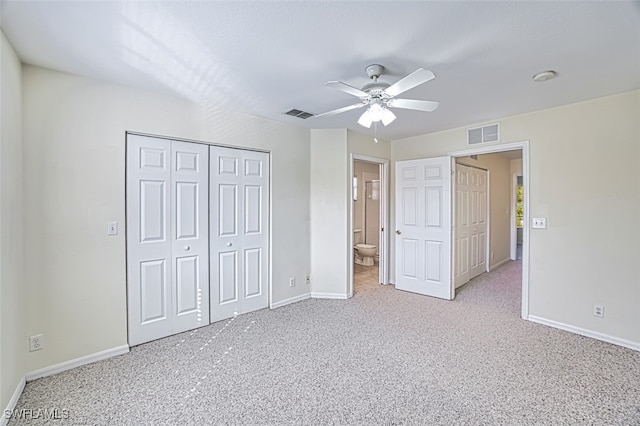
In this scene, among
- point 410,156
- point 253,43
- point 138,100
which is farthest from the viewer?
point 410,156

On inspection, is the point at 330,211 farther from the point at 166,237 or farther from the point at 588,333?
the point at 588,333

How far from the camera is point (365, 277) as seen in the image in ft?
17.0

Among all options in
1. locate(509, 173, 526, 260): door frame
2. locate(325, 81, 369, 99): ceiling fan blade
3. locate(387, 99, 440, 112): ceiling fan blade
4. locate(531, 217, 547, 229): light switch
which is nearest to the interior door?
locate(325, 81, 369, 99): ceiling fan blade

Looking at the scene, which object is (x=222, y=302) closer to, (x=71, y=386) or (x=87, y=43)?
(x=71, y=386)

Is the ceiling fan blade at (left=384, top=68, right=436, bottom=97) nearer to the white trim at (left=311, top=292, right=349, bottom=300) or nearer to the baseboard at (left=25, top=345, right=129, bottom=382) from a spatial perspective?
the white trim at (left=311, top=292, right=349, bottom=300)

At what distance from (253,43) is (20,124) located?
1784 mm

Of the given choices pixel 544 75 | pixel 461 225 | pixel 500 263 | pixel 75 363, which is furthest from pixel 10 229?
pixel 500 263

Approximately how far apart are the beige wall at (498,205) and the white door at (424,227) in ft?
5.24

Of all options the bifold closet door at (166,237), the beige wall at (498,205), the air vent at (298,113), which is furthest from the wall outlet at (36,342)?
the beige wall at (498,205)

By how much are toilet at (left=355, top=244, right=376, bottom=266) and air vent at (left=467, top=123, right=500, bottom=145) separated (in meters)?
2.87

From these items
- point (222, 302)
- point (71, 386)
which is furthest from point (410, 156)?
point (71, 386)

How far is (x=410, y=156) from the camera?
4.52 metres

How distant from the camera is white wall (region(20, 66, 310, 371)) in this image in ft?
7.17

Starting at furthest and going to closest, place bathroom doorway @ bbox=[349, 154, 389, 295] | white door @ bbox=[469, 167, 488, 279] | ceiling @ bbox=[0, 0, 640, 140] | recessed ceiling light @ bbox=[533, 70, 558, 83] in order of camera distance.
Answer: bathroom doorway @ bbox=[349, 154, 389, 295], white door @ bbox=[469, 167, 488, 279], recessed ceiling light @ bbox=[533, 70, 558, 83], ceiling @ bbox=[0, 0, 640, 140]
